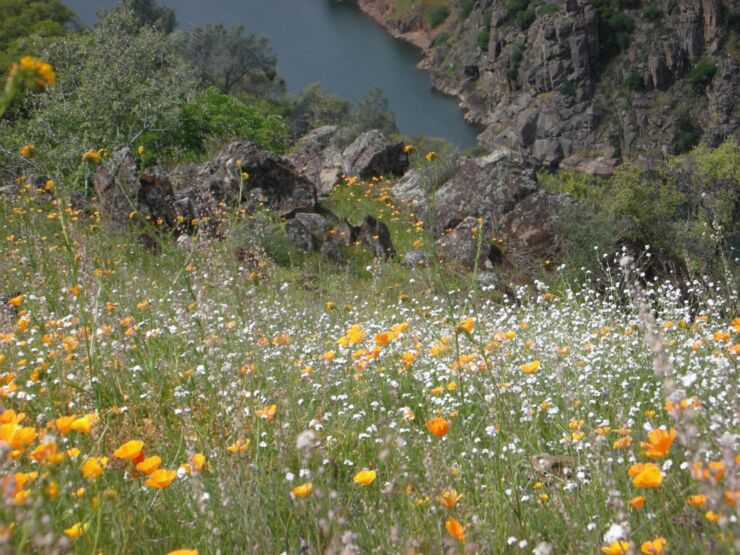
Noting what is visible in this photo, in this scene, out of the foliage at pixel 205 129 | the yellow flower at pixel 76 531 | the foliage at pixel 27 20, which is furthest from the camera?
the foliage at pixel 27 20

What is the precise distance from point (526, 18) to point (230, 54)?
188 ft

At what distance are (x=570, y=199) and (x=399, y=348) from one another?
385 inches

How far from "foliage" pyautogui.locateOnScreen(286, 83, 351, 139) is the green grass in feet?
152

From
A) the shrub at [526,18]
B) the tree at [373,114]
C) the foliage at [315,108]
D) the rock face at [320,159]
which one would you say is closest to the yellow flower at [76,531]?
the rock face at [320,159]

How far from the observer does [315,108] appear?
52.6m

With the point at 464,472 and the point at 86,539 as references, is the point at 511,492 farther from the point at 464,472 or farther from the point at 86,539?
the point at 86,539

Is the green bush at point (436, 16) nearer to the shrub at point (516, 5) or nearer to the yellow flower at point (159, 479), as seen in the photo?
the shrub at point (516, 5)

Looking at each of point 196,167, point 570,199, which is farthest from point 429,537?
point 196,167

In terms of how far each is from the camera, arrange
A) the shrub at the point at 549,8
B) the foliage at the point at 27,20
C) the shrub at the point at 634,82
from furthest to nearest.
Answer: the shrub at the point at 549,8
the shrub at the point at 634,82
the foliage at the point at 27,20

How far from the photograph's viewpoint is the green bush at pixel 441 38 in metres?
118

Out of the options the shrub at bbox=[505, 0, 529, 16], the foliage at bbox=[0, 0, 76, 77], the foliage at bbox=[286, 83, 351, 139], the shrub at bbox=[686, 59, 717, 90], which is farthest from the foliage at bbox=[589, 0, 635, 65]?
the foliage at bbox=[0, 0, 76, 77]

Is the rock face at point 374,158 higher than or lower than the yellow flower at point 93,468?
lower

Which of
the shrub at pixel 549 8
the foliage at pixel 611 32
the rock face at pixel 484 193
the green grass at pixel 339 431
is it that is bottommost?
the rock face at pixel 484 193

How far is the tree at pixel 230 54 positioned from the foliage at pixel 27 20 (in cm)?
873
